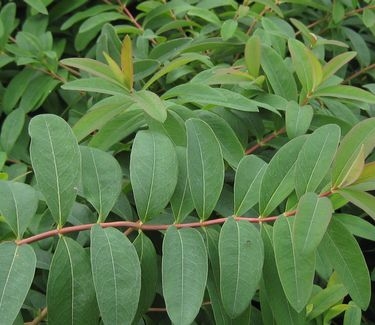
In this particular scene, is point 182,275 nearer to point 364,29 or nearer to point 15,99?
point 15,99

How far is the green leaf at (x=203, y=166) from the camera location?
0.94 m

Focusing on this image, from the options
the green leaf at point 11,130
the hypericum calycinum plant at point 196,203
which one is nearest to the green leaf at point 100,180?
the hypericum calycinum plant at point 196,203

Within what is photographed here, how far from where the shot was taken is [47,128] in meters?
0.91

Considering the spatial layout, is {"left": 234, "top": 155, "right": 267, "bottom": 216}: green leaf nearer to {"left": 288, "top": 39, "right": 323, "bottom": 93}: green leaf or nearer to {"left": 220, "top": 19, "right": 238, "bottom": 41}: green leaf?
{"left": 288, "top": 39, "right": 323, "bottom": 93}: green leaf

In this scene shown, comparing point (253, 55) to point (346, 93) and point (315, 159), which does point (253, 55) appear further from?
point (315, 159)

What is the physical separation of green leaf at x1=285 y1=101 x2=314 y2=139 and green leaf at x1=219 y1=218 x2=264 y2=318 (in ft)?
0.96

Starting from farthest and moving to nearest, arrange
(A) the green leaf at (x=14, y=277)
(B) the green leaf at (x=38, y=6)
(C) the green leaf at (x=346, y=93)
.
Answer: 1. (B) the green leaf at (x=38, y=6)
2. (C) the green leaf at (x=346, y=93)
3. (A) the green leaf at (x=14, y=277)

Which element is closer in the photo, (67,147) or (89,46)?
(67,147)

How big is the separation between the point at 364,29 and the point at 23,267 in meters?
1.38

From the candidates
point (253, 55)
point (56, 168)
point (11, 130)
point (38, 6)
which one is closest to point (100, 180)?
point (56, 168)

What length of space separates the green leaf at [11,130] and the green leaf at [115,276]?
657 millimetres

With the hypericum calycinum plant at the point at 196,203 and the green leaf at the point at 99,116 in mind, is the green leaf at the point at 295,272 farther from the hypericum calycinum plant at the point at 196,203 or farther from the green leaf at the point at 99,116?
the green leaf at the point at 99,116

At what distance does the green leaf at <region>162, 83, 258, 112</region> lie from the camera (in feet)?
3.50

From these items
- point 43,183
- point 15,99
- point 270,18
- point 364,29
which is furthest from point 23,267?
point 364,29
